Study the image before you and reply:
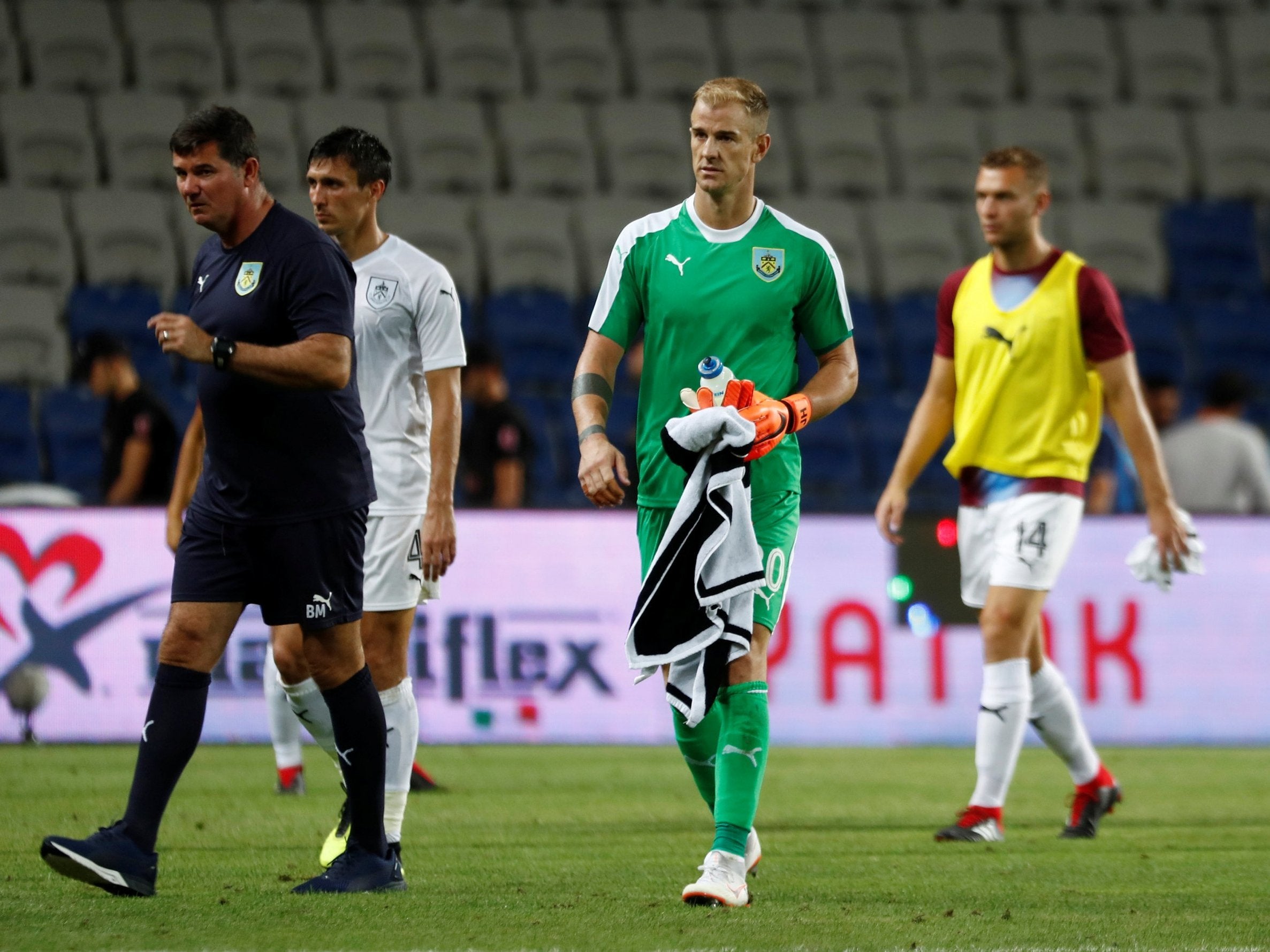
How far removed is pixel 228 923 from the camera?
421 cm

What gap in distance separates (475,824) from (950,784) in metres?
2.43

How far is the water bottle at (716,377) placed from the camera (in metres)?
4.82

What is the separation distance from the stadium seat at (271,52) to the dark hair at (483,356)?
4330 millimetres

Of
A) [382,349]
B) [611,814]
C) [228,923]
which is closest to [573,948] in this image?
[228,923]

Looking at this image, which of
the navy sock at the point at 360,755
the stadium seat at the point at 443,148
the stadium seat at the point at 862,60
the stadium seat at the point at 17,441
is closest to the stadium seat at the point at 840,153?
the stadium seat at the point at 862,60

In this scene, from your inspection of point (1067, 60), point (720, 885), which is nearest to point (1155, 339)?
point (1067, 60)

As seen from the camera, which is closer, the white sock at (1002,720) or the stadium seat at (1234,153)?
the white sock at (1002,720)

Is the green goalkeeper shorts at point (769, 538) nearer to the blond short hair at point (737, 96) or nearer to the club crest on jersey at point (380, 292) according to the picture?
the blond short hair at point (737, 96)

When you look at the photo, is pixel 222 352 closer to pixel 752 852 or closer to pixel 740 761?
pixel 740 761

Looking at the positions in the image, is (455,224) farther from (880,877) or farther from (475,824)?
(880,877)

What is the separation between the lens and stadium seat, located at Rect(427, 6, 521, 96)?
14977 mm

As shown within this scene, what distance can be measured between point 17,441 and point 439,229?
3.41 meters

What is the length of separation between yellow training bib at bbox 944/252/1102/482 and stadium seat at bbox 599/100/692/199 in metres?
8.11

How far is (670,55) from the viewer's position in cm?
1531
